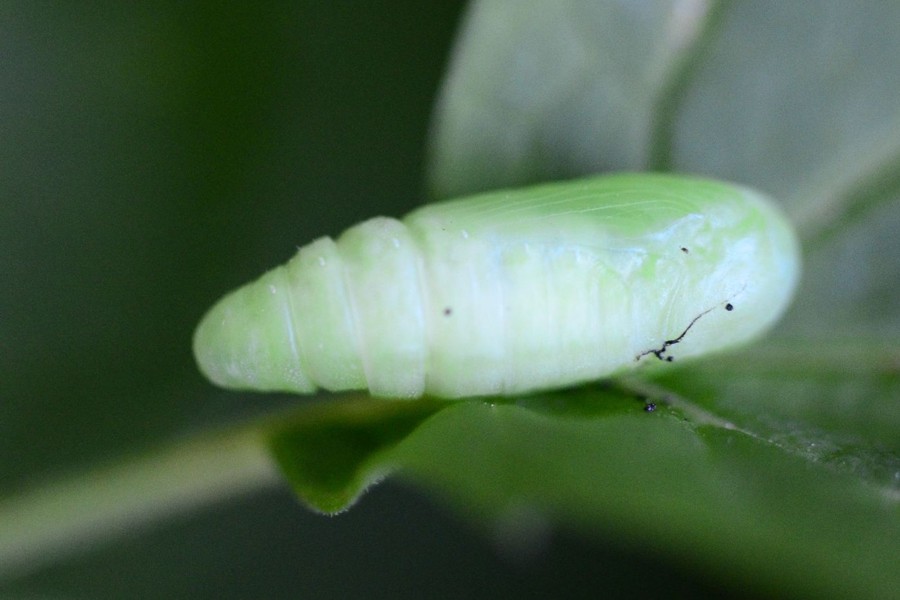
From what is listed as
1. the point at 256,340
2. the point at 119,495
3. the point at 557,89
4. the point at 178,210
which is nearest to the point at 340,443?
the point at 256,340

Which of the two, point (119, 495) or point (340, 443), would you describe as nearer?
point (340, 443)

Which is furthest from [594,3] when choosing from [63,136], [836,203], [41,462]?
[41,462]

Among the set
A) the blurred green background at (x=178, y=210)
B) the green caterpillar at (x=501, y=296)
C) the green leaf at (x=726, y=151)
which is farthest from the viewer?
the blurred green background at (x=178, y=210)

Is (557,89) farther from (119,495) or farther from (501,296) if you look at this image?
(119,495)

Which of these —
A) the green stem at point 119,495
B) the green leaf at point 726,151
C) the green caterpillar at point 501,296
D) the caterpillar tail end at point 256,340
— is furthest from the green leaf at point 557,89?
the green stem at point 119,495

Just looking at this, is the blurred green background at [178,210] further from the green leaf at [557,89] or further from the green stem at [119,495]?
the green leaf at [557,89]

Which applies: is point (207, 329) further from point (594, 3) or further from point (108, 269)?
point (594, 3)

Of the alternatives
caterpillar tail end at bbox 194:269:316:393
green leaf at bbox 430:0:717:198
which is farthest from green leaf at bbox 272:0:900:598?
caterpillar tail end at bbox 194:269:316:393
